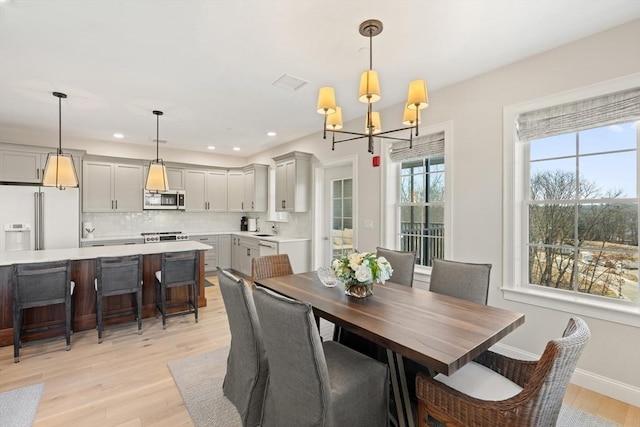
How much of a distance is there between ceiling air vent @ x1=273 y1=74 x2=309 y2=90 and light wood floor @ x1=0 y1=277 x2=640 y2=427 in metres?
2.83

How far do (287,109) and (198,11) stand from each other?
202 centimetres

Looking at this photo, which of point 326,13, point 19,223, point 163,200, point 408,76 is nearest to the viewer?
point 326,13

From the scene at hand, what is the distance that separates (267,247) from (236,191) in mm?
2187

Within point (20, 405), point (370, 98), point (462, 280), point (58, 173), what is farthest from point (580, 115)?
point (58, 173)

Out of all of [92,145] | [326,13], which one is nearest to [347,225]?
[326,13]

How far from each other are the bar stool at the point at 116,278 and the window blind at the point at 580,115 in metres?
4.17

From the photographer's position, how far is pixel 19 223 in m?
4.35

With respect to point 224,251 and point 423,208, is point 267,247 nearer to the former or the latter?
point 224,251

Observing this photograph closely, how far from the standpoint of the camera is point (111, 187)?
5609 millimetres

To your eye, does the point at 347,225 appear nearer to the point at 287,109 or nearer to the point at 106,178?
the point at 287,109

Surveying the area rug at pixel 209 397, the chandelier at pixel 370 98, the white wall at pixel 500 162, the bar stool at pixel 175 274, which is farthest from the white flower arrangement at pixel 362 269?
the bar stool at pixel 175 274

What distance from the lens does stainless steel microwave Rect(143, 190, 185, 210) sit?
5.97 meters

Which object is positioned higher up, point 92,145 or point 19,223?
point 92,145

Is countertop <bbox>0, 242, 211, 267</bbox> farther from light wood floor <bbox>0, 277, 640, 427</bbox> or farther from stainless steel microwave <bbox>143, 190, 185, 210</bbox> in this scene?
stainless steel microwave <bbox>143, 190, 185, 210</bbox>
